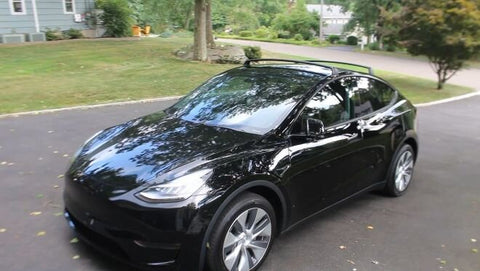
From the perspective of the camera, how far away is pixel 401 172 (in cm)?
534

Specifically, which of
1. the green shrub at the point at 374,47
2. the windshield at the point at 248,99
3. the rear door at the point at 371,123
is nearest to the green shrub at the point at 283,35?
the green shrub at the point at 374,47

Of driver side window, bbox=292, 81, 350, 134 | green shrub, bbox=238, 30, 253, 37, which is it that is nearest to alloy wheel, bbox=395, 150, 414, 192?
driver side window, bbox=292, 81, 350, 134

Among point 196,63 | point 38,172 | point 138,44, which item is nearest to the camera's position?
point 38,172

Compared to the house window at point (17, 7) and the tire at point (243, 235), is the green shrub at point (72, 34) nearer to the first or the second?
the house window at point (17, 7)

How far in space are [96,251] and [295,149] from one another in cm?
181

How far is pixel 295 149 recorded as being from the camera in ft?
12.5

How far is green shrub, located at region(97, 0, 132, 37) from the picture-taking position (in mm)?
25406

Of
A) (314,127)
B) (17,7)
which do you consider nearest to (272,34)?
(17,7)

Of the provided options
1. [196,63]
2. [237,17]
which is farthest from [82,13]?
[196,63]

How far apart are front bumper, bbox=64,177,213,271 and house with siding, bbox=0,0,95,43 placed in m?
21.6

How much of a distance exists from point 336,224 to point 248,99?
1512 millimetres

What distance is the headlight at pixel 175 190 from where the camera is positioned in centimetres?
310

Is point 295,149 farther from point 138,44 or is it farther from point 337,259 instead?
point 138,44

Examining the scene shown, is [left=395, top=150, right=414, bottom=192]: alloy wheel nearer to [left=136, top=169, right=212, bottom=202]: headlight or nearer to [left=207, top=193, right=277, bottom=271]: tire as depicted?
[left=207, top=193, right=277, bottom=271]: tire
